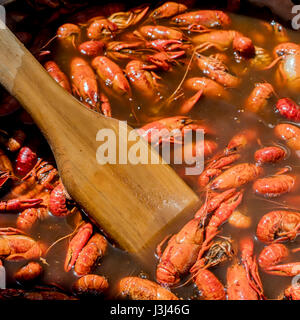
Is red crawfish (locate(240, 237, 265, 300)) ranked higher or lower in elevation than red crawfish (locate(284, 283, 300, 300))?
higher

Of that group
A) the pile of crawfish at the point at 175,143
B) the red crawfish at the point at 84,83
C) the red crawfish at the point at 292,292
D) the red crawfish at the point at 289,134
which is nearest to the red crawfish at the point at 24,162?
the pile of crawfish at the point at 175,143

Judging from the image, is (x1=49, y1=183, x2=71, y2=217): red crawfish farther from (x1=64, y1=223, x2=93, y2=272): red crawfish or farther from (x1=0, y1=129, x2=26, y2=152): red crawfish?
(x1=0, y1=129, x2=26, y2=152): red crawfish

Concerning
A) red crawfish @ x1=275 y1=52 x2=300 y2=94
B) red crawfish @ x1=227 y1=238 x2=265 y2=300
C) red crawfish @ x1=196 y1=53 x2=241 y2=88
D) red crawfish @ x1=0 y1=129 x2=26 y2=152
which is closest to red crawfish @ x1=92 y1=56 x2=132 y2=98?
red crawfish @ x1=196 y1=53 x2=241 y2=88

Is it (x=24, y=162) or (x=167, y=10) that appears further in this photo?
(x=167, y=10)

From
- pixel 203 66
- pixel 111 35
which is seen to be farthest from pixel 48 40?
pixel 203 66

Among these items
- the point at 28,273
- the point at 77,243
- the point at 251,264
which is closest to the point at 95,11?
the point at 77,243

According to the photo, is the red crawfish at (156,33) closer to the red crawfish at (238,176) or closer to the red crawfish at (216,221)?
the red crawfish at (238,176)

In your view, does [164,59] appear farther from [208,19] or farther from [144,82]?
[208,19]
